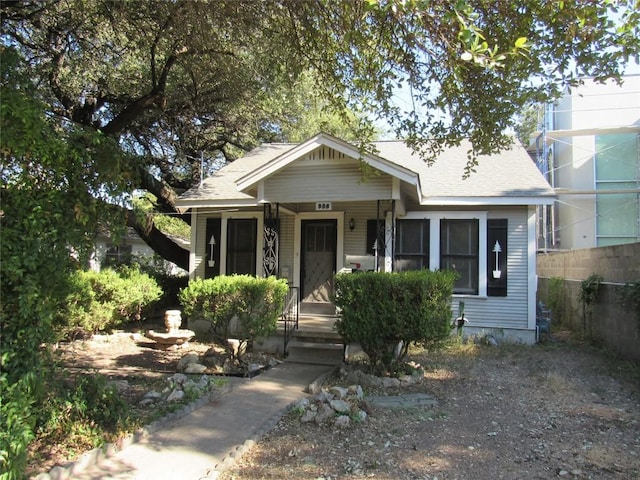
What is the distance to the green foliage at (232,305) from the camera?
7.15 m

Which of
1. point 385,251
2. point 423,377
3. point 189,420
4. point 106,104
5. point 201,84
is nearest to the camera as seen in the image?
point 189,420

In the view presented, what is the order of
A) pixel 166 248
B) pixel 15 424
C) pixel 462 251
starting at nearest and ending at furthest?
pixel 15 424 < pixel 462 251 < pixel 166 248

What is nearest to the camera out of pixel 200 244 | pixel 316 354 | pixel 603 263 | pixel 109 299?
pixel 316 354

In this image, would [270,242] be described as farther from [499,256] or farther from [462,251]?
[499,256]

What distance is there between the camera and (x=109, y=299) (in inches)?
405

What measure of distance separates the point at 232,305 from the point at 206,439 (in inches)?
112

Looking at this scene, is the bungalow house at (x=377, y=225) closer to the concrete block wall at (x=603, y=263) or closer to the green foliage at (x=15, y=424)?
the concrete block wall at (x=603, y=263)

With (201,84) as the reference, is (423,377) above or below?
below

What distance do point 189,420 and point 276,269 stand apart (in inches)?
211

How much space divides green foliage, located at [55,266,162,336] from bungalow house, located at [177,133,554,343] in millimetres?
1295

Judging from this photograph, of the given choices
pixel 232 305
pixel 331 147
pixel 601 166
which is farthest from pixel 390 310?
pixel 601 166

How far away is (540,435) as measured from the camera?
4.61m

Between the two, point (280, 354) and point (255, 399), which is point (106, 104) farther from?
point (255, 399)

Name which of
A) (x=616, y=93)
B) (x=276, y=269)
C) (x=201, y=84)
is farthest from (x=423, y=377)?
(x=616, y=93)
